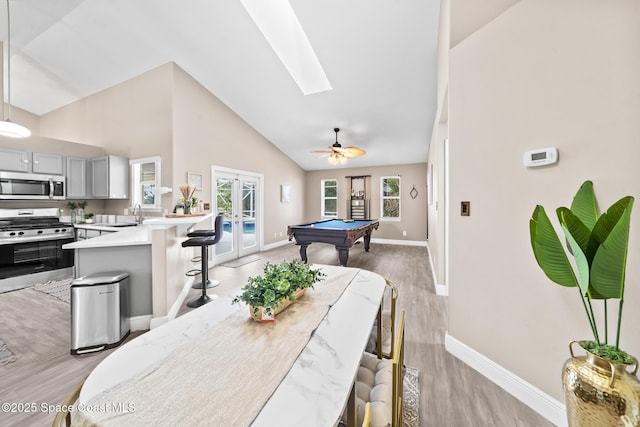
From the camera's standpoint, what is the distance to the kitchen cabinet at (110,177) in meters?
4.19

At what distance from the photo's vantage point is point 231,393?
2.13 ft

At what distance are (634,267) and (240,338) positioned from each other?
1727mm

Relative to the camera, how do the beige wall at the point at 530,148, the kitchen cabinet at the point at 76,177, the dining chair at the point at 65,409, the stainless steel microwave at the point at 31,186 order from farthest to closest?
1. the kitchen cabinet at the point at 76,177
2. the stainless steel microwave at the point at 31,186
3. the beige wall at the point at 530,148
4. the dining chair at the point at 65,409

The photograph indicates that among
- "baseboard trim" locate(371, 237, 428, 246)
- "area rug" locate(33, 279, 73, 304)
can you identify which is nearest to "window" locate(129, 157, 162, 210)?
"area rug" locate(33, 279, 73, 304)

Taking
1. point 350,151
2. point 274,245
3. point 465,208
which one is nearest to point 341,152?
point 350,151

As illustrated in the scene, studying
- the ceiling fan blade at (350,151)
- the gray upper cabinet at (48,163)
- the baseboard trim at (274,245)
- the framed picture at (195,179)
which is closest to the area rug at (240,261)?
the baseboard trim at (274,245)

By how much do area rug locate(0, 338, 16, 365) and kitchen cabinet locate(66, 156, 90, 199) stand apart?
9.96ft

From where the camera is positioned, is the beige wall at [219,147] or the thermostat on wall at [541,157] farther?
the beige wall at [219,147]

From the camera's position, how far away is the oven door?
346 centimetres

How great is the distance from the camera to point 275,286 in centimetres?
108

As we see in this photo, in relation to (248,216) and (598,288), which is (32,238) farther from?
(598,288)

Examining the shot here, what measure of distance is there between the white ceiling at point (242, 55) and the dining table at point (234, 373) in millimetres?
3323

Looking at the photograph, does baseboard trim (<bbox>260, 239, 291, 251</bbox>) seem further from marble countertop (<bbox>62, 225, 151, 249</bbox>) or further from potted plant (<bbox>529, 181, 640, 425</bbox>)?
potted plant (<bbox>529, 181, 640, 425</bbox>)

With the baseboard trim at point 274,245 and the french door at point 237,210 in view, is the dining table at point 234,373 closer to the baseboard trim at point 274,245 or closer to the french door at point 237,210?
the french door at point 237,210
